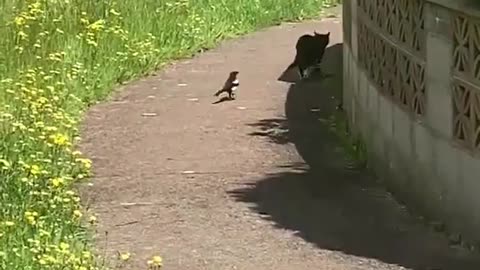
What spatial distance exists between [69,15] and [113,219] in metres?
7.07

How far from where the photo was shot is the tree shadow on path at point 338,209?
7477mm

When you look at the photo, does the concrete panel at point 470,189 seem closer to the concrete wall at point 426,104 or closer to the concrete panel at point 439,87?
the concrete wall at point 426,104

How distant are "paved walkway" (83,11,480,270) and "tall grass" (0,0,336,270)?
326 millimetres

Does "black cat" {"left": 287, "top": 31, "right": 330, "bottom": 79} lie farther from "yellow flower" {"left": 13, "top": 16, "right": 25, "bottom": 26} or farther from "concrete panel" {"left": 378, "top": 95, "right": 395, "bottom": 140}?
"concrete panel" {"left": 378, "top": 95, "right": 395, "bottom": 140}

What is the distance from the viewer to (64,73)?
1274cm

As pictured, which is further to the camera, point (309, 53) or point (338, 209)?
point (309, 53)

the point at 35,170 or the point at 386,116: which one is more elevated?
the point at 35,170

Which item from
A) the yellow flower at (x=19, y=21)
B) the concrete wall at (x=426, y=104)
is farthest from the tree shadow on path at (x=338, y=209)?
the yellow flower at (x=19, y=21)

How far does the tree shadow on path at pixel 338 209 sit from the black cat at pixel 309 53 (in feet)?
9.50

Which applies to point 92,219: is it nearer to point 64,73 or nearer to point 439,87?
point 439,87

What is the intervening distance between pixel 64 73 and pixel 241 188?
12.9 ft

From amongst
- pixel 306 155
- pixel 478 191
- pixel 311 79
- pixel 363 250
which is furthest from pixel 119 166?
pixel 311 79

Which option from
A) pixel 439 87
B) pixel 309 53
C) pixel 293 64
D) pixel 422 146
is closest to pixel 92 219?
pixel 422 146

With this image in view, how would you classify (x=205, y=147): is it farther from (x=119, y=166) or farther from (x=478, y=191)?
(x=478, y=191)
